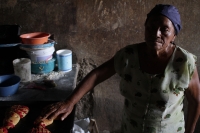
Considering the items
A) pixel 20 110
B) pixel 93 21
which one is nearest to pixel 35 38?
pixel 93 21

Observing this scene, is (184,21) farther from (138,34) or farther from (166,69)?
(166,69)

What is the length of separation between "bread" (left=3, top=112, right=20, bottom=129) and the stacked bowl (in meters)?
0.58

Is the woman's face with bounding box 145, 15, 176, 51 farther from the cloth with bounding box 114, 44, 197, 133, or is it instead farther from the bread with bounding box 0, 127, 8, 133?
the bread with bounding box 0, 127, 8, 133

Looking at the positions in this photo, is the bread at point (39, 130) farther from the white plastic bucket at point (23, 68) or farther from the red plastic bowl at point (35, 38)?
the red plastic bowl at point (35, 38)

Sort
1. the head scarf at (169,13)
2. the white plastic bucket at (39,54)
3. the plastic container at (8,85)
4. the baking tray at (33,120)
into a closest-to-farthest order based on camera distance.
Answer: the head scarf at (169,13)
the baking tray at (33,120)
the plastic container at (8,85)
the white plastic bucket at (39,54)

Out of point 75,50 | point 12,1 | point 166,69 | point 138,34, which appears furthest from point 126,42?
point 12,1

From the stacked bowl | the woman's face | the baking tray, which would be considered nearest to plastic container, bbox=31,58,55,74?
→ the stacked bowl

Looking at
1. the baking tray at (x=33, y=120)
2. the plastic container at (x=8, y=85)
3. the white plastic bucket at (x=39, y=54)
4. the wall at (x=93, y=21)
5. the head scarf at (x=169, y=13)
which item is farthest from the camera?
the wall at (x=93, y=21)

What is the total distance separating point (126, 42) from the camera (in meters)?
2.03

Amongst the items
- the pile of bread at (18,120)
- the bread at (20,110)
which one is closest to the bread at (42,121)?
the pile of bread at (18,120)

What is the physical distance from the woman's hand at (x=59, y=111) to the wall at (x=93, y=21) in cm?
85

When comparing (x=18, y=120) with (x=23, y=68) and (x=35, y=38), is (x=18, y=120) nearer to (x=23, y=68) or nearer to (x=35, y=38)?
(x=23, y=68)

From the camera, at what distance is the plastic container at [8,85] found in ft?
4.87

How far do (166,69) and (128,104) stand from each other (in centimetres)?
32
